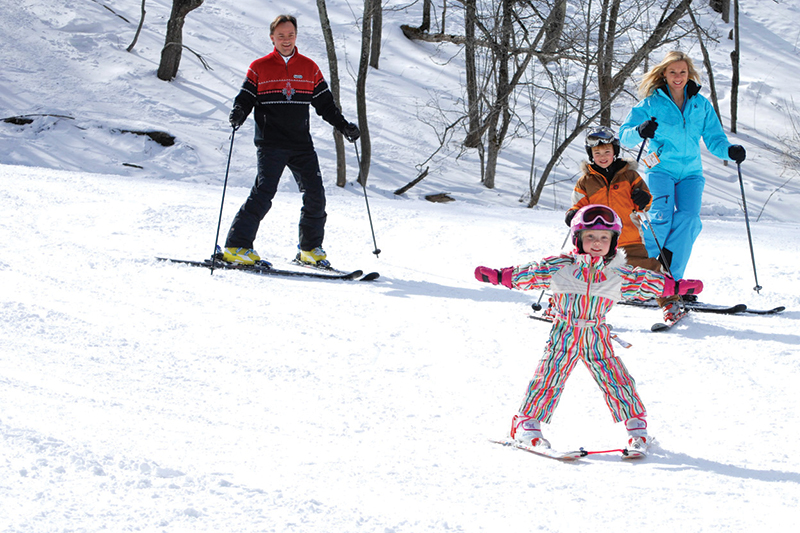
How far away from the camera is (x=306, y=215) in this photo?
640 cm

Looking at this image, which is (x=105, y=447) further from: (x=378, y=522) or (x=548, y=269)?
(x=548, y=269)

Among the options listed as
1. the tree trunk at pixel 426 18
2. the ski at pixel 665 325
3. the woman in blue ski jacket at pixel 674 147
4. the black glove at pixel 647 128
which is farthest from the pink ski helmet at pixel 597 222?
the tree trunk at pixel 426 18

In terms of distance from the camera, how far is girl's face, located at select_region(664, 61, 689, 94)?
513cm

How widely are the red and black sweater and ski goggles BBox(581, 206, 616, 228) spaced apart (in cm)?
320

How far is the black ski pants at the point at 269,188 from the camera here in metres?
6.19

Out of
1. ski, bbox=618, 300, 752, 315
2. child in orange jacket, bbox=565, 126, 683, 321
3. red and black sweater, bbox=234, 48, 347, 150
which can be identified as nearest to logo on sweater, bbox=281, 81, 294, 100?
red and black sweater, bbox=234, 48, 347, 150

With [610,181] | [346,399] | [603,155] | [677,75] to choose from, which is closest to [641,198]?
[610,181]

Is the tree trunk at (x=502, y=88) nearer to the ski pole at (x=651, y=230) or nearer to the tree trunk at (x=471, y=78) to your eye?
the tree trunk at (x=471, y=78)

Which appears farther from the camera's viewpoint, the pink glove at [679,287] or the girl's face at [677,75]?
the girl's face at [677,75]

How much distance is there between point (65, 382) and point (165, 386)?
41 centimetres

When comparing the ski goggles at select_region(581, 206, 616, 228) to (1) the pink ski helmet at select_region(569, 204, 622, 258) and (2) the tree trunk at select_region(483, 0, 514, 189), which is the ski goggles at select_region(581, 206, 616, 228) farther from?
(2) the tree trunk at select_region(483, 0, 514, 189)

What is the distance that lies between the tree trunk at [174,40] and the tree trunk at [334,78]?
415 centimetres

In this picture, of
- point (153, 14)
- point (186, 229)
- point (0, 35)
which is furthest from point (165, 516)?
point (153, 14)

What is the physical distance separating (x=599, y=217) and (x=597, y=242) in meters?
0.10
